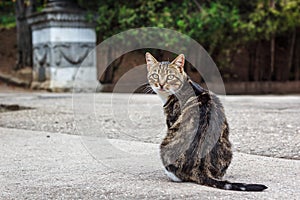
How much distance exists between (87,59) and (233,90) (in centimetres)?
343

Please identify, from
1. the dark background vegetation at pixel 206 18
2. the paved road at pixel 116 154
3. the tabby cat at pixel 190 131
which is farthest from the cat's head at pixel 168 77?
the dark background vegetation at pixel 206 18

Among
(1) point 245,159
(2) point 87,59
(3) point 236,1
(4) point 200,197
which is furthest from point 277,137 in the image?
(3) point 236,1

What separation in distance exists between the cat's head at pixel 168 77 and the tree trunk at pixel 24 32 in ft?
27.1

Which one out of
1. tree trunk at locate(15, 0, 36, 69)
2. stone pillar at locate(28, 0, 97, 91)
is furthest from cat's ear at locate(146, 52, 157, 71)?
tree trunk at locate(15, 0, 36, 69)

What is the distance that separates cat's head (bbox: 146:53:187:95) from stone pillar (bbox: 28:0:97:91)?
615 centimetres

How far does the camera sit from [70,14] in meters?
8.36

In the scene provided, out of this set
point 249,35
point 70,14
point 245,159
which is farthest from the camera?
point 249,35

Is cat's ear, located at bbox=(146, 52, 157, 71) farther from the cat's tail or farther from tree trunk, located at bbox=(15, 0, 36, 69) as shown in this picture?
tree trunk, located at bbox=(15, 0, 36, 69)

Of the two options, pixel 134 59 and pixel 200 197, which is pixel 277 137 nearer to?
pixel 200 197

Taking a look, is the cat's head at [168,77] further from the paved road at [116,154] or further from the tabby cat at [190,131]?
the paved road at [116,154]

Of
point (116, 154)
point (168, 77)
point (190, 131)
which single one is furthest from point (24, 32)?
point (190, 131)

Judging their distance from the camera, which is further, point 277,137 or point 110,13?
point 110,13

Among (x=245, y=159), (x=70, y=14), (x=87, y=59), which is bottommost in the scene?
(x=245, y=159)

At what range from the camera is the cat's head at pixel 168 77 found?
2.21m
